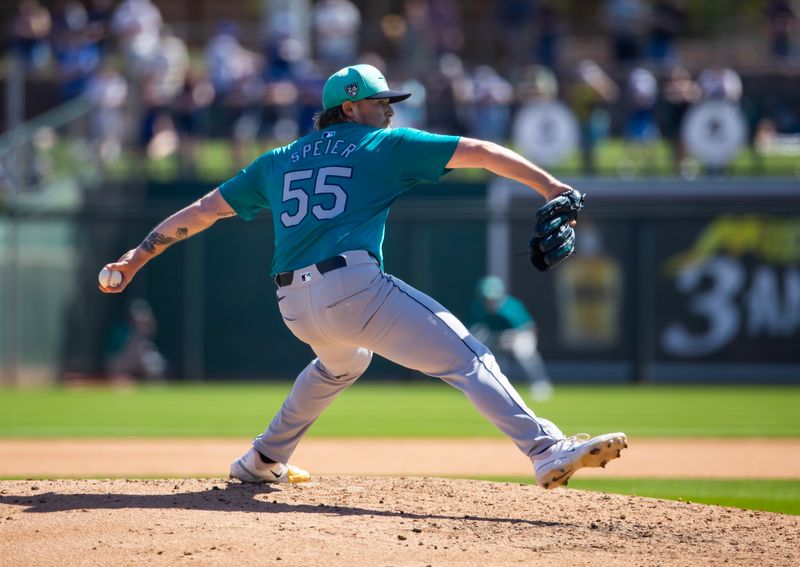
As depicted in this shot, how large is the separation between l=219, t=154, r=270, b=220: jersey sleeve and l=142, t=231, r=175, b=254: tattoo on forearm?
35 cm

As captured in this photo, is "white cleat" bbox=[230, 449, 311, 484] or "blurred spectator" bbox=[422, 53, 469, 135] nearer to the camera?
"white cleat" bbox=[230, 449, 311, 484]

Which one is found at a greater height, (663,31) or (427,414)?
(663,31)

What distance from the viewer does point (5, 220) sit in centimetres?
1689

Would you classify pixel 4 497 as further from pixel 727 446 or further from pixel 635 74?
pixel 635 74

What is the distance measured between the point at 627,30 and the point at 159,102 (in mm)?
6954

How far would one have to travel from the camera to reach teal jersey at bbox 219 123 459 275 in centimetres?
490

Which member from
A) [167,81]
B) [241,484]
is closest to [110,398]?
[167,81]

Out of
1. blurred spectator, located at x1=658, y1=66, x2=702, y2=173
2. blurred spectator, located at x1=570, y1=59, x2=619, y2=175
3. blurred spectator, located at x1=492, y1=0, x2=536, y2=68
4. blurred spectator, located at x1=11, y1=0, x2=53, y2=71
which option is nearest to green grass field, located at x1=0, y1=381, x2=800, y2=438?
blurred spectator, located at x1=570, y1=59, x2=619, y2=175

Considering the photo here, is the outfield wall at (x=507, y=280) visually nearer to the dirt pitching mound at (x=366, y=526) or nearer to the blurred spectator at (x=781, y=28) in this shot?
the blurred spectator at (x=781, y=28)

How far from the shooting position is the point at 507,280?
17.7 meters

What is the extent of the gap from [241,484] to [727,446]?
518 centimetres

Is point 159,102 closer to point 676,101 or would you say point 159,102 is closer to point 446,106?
point 446,106

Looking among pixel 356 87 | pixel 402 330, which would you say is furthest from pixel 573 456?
pixel 356 87

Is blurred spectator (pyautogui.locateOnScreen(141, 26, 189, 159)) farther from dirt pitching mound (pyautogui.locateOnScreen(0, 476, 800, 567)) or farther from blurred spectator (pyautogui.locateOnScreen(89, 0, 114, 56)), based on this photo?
dirt pitching mound (pyautogui.locateOnScreen(0, 476, 800, 567))
